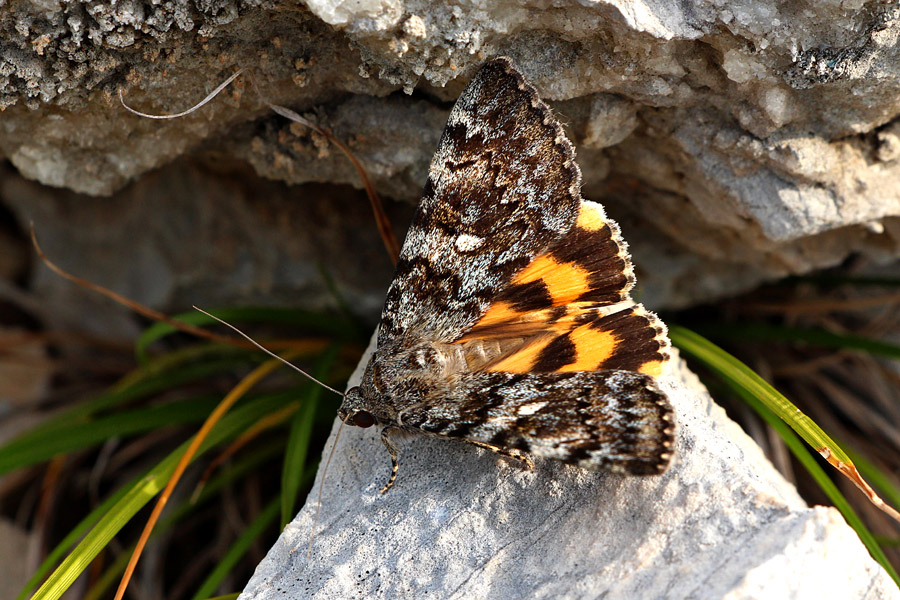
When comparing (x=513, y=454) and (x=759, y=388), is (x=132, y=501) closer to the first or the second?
(x=513, y=454)

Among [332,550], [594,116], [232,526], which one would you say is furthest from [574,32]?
[232,526]

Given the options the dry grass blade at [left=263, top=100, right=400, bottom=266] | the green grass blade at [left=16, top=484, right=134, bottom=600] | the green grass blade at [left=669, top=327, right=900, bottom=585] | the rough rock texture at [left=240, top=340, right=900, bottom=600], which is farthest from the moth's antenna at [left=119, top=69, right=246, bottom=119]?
the green grass blade at [left=669, top=327, right=900, bottom=585]

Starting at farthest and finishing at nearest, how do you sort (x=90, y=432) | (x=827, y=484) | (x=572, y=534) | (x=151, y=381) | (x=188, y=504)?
(x=151, y=381) → (x=188, y=504) → (x=90, y=432) → (x=827, y=484) → (x=572, y=534)

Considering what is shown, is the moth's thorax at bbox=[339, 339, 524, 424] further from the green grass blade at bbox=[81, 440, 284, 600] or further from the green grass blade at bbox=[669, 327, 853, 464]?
the green grass blade at bbox=[81, 440, 284, 600]

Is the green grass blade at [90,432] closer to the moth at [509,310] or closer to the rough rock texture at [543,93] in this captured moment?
the rough rock texture at [543,93]

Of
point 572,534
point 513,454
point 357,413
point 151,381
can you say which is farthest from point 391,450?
point 151,381

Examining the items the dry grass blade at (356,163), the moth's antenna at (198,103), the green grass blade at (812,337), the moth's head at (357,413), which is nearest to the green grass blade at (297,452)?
the moth's head at (357,413)
